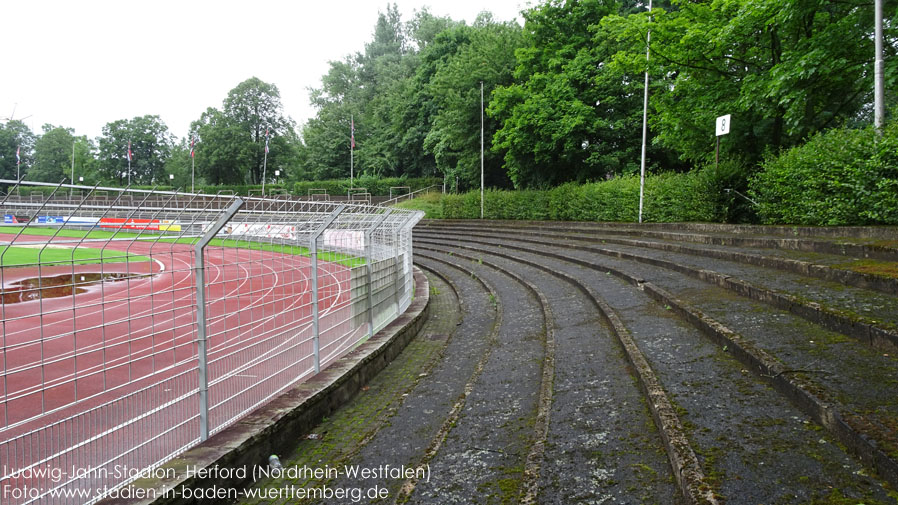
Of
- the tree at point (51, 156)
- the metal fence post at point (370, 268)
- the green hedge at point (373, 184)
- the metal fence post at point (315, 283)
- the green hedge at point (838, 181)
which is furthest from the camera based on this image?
the tree at point (51, 156)

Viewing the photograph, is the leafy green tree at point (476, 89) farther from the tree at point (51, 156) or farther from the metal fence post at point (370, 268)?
the tree at point (51, 156)

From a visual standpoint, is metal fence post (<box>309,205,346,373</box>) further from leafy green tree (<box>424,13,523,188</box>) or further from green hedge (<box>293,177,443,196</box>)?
green hedge (<box>293,177,443,196</box>)

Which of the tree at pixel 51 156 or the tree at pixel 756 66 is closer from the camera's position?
the tree at pixel 756 66

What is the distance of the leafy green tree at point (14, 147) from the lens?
9206cm

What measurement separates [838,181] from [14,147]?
398 feet

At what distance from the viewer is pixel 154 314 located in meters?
3.31

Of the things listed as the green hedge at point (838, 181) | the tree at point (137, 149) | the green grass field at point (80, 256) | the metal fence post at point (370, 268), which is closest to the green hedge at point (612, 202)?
the green hedge at point (838, 181)

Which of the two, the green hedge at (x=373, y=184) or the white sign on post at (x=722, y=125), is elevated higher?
the green hedge at (x=373, y=184)

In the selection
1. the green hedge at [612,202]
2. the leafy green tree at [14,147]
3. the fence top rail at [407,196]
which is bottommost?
the green hedge at [612,202]

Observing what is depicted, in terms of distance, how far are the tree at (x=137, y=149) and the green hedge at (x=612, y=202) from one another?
78382 mm

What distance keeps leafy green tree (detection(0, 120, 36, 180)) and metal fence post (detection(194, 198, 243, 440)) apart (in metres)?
107

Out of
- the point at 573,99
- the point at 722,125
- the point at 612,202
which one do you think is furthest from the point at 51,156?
the point at 722,125

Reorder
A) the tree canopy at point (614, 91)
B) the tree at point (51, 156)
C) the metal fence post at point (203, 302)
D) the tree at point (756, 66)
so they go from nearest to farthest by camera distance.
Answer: the metal fence post at point (203, 302)
the tree at point (756, 66)
the tree canopy at point (614, 91)
the tree at point (51, 156)

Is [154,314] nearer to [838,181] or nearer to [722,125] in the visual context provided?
[838,181]
